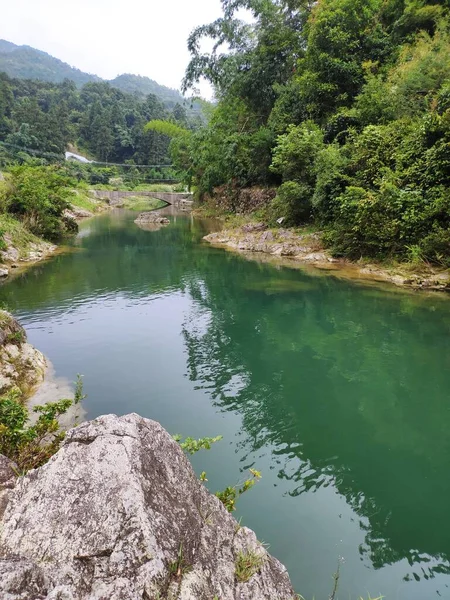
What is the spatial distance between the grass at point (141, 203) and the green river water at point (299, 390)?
47104mm

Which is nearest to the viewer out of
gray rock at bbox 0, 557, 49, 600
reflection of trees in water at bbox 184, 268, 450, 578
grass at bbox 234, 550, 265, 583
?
gray rock at bbox 0, 557, 49, 600

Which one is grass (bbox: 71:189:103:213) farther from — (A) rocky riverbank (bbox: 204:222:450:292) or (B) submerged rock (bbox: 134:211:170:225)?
(A) rocky riverbank (bbox: 204:222:450:292)

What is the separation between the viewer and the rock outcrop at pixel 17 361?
8.31m

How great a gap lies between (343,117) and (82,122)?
292 feet

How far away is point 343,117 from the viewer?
2422cm

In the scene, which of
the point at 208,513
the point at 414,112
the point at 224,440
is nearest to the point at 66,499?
the point at 208,513

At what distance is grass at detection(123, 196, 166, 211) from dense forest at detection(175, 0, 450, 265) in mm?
28327

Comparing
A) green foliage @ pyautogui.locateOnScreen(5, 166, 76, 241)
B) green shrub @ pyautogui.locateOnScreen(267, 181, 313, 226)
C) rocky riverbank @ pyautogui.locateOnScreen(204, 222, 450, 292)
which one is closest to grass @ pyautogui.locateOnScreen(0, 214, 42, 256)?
green foliage @ pyautogui.locateOnScreen(5, 166, 76, 241)

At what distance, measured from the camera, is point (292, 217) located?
1008 inches

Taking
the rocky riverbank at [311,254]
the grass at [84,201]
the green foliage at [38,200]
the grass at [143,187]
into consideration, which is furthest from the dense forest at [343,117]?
the grass at [143,187]

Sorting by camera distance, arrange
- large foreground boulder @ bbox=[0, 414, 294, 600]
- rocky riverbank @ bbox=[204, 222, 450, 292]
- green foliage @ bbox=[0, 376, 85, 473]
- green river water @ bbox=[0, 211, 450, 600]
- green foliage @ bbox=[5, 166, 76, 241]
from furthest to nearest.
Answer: green foliage @ bbox=[5, 166, 76, 241]
rocky riverbank @ bbox=[204, 222, 450, 292]
green river water @ bbox=[0, 211, 450, 600]
green foliage @ bbox=[0, 376, 85, 473]
large foreground boulder @ bbox=[0, 414, 294, 600]

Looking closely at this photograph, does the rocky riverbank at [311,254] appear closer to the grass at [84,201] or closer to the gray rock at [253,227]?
the gray rock at [253,227]

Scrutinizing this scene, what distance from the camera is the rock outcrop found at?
Answer: 27.3 feet

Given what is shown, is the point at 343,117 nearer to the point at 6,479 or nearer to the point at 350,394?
the point at 350,394
